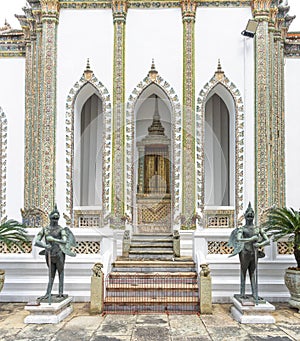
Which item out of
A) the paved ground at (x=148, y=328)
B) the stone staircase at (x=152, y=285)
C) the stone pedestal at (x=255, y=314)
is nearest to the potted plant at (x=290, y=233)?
the paved ground at (x=148, y=328)

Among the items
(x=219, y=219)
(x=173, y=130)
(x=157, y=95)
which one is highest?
(x=157, y=95)

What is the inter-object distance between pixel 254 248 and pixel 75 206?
4.26 m

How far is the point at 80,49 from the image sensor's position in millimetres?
10180

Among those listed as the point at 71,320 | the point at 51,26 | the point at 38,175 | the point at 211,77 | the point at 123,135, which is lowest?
the point at 71,320

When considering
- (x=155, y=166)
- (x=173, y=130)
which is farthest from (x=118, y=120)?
(x=155, y=166)

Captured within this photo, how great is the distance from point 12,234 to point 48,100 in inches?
120

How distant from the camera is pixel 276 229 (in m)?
8.03

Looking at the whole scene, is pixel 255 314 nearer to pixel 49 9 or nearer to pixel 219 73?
pixel 219 73

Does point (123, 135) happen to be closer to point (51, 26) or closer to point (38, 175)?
point (38, 175)

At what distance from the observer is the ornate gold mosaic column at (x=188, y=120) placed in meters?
9.81

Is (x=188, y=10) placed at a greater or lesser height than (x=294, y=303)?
greater

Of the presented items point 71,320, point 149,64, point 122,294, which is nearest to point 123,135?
point 149,64

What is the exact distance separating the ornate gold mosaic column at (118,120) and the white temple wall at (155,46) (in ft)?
0.45

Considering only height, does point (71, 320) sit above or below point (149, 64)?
below
